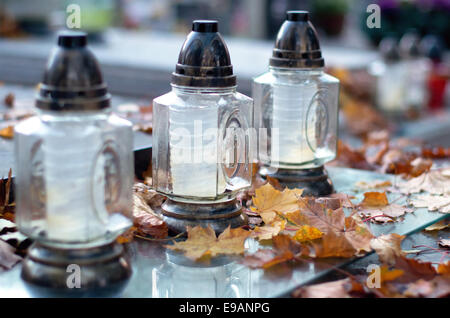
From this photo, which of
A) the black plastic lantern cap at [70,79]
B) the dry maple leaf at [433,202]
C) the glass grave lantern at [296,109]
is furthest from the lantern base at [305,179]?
the black plastic lantern cap at [70,79]

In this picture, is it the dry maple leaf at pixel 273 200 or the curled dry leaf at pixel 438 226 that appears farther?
the curled dry leaf at pixel 438 226

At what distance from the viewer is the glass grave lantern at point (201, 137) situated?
1383mm

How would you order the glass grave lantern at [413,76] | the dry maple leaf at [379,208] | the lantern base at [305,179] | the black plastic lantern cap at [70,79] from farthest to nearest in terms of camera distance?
the glass grave lantern at [413,76] < the lantern base at [305,179] < the dry maple leaf at [379,208] < the black plastic lantern cap at [70,79]

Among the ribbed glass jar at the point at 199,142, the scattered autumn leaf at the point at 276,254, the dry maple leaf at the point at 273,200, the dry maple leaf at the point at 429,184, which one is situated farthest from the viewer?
the dry maple leaf at the point at 429,184

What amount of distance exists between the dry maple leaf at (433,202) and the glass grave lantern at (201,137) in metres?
0.53

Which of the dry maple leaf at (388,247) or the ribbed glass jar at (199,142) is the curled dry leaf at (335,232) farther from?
the ribbed glass jar at (199,142)

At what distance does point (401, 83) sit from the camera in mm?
4480

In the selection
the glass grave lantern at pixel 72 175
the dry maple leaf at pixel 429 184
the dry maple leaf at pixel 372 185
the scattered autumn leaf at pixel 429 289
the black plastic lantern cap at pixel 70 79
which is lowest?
the scattered autumn leaf at pixel 429 289

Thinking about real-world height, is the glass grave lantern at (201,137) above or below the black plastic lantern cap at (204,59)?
below

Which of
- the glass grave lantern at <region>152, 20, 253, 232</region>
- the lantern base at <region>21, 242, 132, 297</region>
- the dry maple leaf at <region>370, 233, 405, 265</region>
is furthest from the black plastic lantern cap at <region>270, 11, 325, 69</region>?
the lantern base at <region>21, 242, 132, 297</region>

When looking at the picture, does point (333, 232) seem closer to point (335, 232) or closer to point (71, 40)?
point (335, 232)

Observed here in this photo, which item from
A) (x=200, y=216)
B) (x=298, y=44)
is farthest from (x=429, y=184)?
(x=200, y=216)

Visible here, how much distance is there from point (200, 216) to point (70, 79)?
0.45 meters

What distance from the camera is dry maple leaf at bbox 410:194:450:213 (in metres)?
1.69
